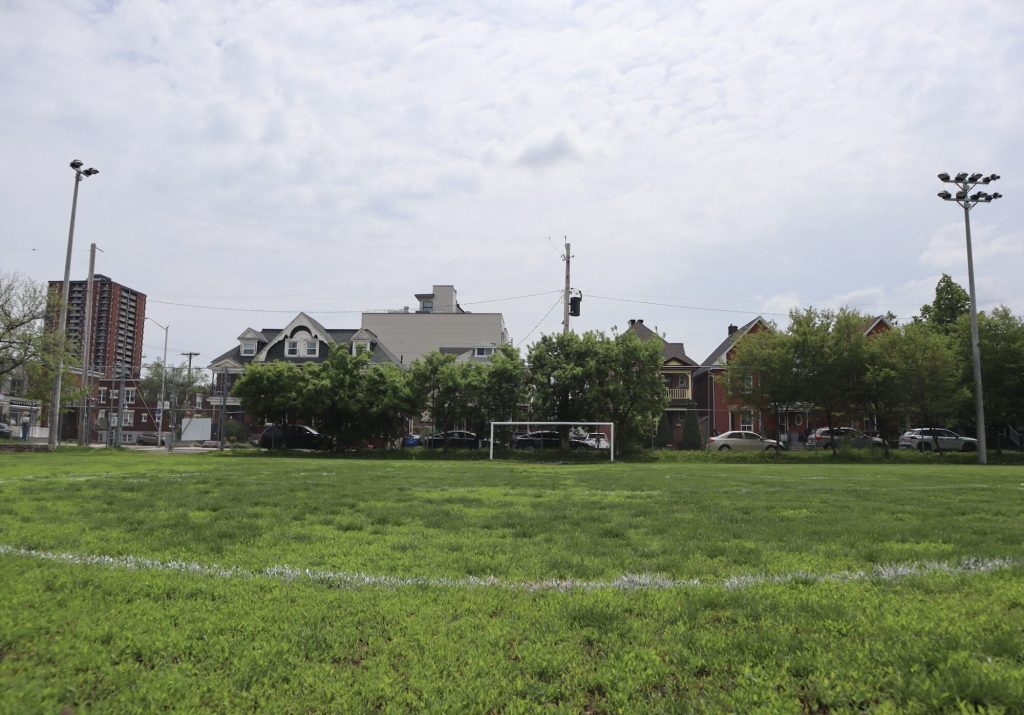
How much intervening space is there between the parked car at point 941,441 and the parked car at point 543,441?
2102 centimetres

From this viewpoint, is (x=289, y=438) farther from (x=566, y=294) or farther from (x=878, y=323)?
(x=878, y=323)

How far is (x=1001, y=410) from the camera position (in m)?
32.7

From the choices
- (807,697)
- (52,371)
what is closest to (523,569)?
(807,697)

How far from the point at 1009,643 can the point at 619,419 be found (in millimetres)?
30233

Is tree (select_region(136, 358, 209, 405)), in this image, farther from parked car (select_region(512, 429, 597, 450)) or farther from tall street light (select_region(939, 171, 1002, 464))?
tall street light (select_region(939, 171, 1002, 464))

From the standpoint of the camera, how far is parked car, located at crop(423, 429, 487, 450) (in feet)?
114

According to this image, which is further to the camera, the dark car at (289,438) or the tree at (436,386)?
the dark car at (289,438)

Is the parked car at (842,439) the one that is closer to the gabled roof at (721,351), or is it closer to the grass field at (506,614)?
the gabled roof at (721,351)

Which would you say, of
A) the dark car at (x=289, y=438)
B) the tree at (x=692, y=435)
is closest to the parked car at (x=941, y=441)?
the tree at (x=692, y=435)

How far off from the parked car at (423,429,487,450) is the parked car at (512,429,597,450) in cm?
201

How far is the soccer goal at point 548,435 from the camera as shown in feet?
107

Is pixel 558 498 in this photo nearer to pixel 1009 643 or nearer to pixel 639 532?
pixel 639 532

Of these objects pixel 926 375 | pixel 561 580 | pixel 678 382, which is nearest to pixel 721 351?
pixel 678 382

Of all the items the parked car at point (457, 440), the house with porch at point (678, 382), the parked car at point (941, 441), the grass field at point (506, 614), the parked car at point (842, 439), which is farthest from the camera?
the house with porch at point (678, 382)
